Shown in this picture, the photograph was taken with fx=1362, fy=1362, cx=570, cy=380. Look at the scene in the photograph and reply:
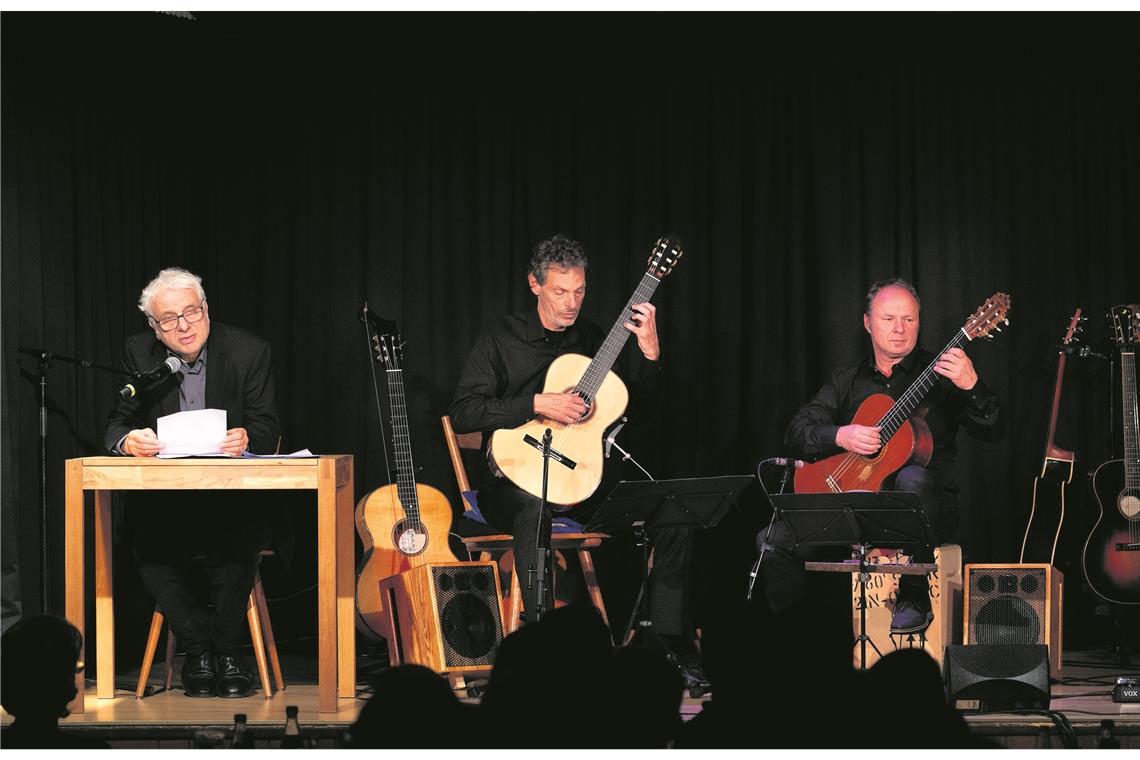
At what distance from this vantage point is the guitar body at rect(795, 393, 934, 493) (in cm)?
533

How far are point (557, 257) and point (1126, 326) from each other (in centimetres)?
248

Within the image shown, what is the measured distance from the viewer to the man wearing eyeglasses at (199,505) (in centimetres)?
487

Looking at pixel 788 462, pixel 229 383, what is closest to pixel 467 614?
pixel 229 383

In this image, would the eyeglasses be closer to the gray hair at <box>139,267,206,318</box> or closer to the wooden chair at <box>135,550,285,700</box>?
the gray hair at <box>139,267,206,318</box>

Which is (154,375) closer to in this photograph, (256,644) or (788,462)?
(256,644)

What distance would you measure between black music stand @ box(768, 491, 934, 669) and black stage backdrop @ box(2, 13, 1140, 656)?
160cm

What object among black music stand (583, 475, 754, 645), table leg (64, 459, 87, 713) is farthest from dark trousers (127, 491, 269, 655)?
black music stand (583, 475, 754, 645)

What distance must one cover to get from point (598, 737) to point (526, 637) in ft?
1.28

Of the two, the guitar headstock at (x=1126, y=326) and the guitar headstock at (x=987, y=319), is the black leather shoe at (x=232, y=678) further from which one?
the guitar headstock at (x=1126, y=326)

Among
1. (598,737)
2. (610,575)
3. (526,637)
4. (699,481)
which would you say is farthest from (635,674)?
(610,575)

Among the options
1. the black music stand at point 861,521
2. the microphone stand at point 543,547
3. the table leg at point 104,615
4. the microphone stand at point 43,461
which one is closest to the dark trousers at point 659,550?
the microphone stand at point 543,547

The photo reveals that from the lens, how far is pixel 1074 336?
6.14 meters

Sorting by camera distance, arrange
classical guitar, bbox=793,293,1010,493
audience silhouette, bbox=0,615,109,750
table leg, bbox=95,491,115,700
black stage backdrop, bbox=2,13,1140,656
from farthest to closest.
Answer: black stage backdrop, bbox=2,13,1140,656, classical guitar, bbox=793,293,1010,493, table leg, bbox=95,491,115,700, audience silhouette, bbox=0,615,109,750

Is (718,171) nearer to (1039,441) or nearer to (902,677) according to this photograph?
(1039,441)
